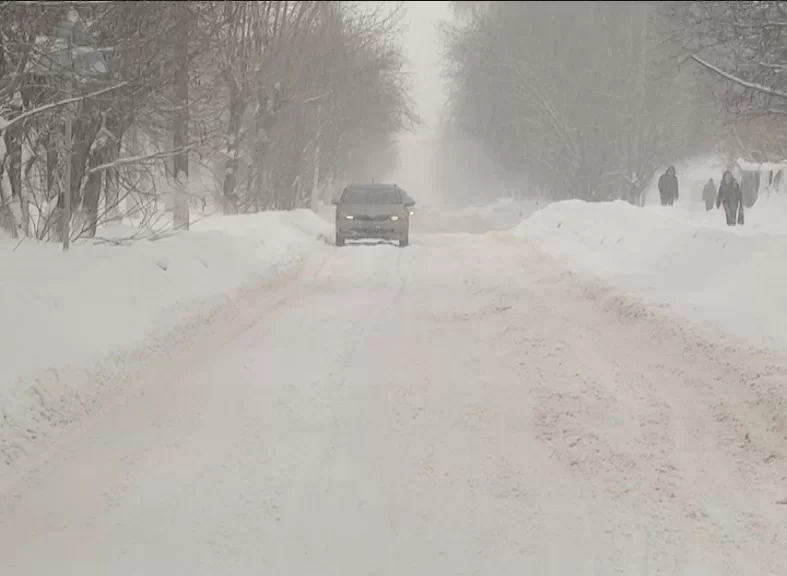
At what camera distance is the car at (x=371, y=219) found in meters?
23.1

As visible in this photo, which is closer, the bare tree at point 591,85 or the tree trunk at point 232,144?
the tree trunk at point 232,144

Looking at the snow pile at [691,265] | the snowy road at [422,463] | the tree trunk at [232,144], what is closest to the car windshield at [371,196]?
the tree trunk at [232,144]

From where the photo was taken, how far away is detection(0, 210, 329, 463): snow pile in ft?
21.8

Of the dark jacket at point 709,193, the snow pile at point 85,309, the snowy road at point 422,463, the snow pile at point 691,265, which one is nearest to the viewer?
the snowy road at point 422,463

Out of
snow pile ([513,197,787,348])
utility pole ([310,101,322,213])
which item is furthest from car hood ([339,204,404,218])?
utility pole ([310,101,322,213])

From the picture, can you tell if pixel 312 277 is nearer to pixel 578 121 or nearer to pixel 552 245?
pixel 552 245

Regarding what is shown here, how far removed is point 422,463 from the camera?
5.82m

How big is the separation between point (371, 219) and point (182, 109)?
9.86 metres

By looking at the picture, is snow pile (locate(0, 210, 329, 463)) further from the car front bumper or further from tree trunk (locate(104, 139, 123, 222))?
the car front bumper

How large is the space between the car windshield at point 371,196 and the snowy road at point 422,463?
14066mm

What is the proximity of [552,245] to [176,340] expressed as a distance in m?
13.5

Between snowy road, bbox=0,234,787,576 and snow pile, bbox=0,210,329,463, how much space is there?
0.39 metres

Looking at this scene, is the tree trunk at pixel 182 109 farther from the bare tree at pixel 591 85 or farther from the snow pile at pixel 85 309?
the bare tree at pixel 591 85

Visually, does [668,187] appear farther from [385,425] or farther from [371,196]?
[385,425]
